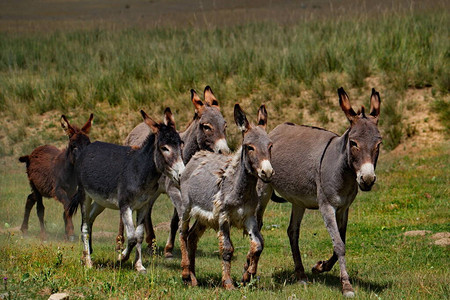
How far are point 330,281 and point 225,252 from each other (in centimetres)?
179

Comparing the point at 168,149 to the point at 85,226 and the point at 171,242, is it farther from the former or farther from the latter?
the point at 171,242

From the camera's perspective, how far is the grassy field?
865 cm

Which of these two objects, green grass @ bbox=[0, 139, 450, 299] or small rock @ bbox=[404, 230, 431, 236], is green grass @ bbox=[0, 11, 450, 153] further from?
small rock @ bbox=[404, 230, 431, 236]

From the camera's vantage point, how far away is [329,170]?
27.7ft

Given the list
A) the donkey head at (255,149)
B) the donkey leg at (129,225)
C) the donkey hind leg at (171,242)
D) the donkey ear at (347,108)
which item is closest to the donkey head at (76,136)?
the donkey hind leg at (171,242)

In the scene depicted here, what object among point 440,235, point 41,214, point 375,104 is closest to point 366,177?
point 375,104

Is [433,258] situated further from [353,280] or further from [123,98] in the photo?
[123,98]

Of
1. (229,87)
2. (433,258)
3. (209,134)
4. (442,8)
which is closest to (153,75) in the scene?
(229,87)

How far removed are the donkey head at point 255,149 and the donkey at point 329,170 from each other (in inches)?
40.4

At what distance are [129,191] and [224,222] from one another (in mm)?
1847

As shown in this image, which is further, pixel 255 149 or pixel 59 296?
pixel 255 149

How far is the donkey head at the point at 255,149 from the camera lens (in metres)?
7.61

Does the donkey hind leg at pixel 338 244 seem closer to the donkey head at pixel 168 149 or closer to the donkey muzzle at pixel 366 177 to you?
the donkey muzzle at pixel 366 177

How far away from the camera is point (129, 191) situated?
927 centimetres
